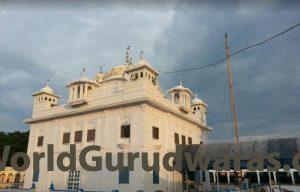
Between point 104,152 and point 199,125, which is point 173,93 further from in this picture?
point 104,152

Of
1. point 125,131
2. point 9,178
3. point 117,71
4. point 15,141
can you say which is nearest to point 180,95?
point 117,71

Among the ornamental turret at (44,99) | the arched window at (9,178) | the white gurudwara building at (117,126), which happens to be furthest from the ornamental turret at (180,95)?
the arched window at (9,178)

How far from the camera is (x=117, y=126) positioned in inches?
1018

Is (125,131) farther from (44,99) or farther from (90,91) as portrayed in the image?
(44,99)

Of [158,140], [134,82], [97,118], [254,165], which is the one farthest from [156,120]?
[254,165]

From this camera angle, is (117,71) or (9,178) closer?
(117,71)

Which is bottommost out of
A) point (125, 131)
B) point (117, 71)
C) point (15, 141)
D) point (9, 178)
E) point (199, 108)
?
point (9, 178)

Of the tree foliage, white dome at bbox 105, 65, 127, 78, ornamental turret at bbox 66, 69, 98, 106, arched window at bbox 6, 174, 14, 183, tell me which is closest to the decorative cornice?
ornamental turret at bbox 66, 69, 98, 106

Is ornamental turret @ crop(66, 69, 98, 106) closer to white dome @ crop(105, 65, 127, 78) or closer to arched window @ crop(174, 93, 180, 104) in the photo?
white dome @ crop(105, 65, 127, 78)

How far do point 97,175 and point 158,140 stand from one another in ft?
20.0

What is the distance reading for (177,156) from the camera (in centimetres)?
2755

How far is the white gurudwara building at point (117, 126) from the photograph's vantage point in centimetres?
2466

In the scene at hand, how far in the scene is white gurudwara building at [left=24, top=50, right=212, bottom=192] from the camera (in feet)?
80.9

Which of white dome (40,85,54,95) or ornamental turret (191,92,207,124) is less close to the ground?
white dome (40,85,54,95)
